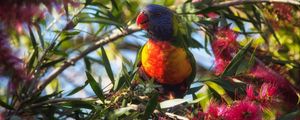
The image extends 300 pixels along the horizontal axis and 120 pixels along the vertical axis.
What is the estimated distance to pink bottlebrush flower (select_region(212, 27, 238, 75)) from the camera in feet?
6.26

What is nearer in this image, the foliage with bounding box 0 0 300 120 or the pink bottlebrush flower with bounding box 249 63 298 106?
the foliage with bounding box 0 0 300 120

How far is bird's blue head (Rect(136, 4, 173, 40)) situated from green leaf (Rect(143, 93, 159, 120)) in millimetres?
671

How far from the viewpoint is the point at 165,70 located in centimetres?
192

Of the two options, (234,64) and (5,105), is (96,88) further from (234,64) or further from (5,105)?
(234,64)

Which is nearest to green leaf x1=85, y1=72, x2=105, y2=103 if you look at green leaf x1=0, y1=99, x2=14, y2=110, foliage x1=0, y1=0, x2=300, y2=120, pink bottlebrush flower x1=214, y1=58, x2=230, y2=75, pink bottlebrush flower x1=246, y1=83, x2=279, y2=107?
foliage x1=0, y1=0, x2=300, y2=120

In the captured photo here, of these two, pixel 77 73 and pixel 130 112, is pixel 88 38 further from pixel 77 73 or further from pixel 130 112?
pixel 130 112

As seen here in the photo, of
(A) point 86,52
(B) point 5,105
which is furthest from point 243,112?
(A) point 86,52

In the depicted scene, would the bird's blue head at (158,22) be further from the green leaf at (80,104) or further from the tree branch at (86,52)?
the green leaf at (80,104)

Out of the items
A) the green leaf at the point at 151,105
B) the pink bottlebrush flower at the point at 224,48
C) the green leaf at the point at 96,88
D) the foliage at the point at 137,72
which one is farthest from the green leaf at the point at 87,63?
the green leaf at the point at 151,105

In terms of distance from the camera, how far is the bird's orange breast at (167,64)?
1.93m

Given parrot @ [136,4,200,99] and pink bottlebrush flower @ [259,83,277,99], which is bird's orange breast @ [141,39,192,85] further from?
pink bottlebrush flower @ [259,83,277,99]

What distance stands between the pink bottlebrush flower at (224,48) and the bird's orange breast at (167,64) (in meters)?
0.11

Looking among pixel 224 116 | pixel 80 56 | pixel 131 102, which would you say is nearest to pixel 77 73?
pixel 80 56

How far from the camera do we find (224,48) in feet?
6.29
